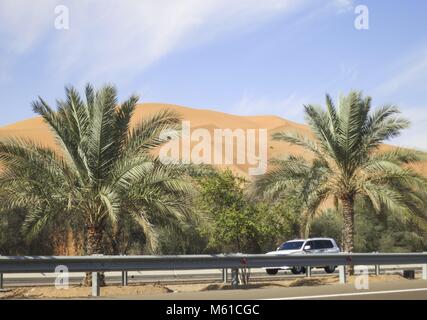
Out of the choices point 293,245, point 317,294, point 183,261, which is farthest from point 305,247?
point 317,294

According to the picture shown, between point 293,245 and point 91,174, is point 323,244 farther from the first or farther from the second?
point 91,174

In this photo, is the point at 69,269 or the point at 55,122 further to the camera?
the point at 55,122

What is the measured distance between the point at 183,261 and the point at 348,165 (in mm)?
8919

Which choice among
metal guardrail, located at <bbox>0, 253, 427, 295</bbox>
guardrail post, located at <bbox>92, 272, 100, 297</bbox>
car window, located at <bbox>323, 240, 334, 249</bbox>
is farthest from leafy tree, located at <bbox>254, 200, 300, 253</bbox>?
guardrail post, located at <bbox>92, 272, 100, 297</bbox>

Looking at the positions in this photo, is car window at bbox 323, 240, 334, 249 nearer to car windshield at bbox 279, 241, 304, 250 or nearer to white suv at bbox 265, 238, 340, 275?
white suv at bbox 265, 238, 340, 275

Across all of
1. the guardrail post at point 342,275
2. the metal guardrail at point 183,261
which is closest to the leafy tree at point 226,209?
the metal guardrail at point 183,261

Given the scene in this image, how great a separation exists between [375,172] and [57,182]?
36.5 feet

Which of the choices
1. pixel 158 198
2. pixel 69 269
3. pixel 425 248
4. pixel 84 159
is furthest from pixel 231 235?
pixel 425 248

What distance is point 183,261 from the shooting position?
53.2 ft

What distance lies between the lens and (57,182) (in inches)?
696

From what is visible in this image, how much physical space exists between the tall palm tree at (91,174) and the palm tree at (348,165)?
6235 mm

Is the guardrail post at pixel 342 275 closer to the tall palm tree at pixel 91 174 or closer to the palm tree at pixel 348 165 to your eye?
the palm tree at pixel 348 165
